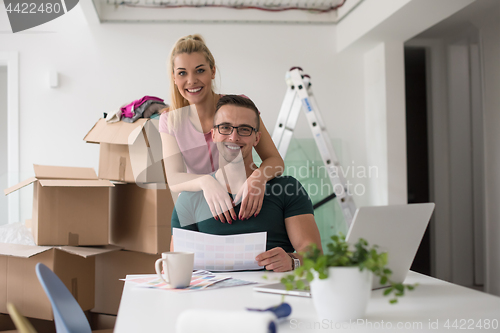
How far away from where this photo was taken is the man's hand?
1.10 meters

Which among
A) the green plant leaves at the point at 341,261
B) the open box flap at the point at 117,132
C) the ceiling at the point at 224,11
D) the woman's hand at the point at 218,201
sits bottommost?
the green plant leaves at the point at 341,261

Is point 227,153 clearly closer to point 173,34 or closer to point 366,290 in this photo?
point 366,290

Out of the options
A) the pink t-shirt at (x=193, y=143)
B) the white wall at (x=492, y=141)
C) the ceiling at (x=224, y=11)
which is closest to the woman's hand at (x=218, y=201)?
the pink t-shirt at (x=193, y=143)

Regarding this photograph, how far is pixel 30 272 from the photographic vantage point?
188cm

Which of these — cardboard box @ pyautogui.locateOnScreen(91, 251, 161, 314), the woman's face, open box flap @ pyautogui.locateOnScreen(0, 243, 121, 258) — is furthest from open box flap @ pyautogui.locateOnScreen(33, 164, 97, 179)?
the woman's face

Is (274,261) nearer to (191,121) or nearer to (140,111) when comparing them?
(191,121)

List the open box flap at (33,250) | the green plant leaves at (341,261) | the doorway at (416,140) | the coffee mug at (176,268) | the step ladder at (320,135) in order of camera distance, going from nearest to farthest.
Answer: the green plant leaves at (341,261), the coffee mug at (176,268), the open box flap at (33,250), the step ladder at (320,135), the doorway at (416,140)

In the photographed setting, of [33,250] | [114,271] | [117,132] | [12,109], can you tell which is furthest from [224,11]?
[33,250]

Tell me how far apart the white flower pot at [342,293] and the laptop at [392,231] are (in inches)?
4.9

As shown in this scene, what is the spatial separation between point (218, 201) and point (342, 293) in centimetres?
63

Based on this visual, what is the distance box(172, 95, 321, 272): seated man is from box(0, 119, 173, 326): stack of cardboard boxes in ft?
2.27

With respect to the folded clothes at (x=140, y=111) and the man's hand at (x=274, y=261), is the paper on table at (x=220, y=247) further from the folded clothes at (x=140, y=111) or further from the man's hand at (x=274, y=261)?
the folded clothes at (x=140, y=111)

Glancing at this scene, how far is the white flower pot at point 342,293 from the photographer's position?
618mm

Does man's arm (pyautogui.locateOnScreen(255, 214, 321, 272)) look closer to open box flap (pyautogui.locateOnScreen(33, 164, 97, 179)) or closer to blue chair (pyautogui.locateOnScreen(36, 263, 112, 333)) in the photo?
blue chair (pyautogui.locateOnScreen(36, 263, 112, 333))
